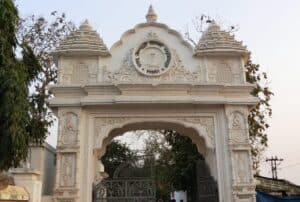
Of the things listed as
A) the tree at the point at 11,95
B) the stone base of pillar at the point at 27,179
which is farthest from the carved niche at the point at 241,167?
the tree at the point at 11,95

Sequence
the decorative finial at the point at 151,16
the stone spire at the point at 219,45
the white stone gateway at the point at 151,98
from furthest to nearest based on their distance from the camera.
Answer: the decorative finial at the point at 151,16 < the stone spire at the point at 219,45 < the white stone gateway at the point at 151,98

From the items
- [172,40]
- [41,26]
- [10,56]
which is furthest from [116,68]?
[41,26]

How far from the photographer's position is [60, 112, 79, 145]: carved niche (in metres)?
7.33

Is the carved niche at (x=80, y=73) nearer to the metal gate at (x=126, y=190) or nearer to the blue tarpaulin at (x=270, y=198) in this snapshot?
the metal gate at (x=126, y=190)

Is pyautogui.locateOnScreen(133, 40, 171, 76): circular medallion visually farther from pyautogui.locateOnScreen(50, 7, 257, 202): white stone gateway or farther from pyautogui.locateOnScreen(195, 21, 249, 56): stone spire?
pyautogui.locateOnScreen(195, 21, 249, 56): stone spire

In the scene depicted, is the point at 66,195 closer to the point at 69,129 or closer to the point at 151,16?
the point at 69,129

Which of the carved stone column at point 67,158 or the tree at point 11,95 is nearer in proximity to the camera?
the tree at point 11,95

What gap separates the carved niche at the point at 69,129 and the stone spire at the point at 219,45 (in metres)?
2.69

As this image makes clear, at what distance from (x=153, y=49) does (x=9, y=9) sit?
121 inches

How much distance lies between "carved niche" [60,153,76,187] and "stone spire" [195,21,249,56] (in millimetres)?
3125

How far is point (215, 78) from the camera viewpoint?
778cm

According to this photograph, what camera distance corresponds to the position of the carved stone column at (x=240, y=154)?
7102 mm

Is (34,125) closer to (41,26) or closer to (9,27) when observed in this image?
(9,27)

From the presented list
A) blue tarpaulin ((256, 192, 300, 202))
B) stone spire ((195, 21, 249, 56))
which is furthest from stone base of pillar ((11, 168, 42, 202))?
blue tarpaulin ((256, 192, 300, 202))
